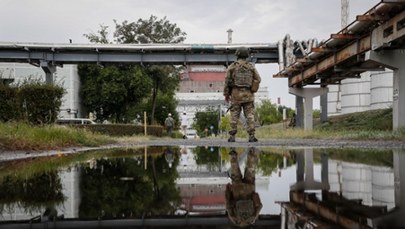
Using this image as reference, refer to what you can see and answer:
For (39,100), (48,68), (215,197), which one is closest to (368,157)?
(215,197)

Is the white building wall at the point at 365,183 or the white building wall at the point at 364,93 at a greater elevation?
the white building wall at the point at 364,93

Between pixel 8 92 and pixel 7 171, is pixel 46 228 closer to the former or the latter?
pixel 7 171

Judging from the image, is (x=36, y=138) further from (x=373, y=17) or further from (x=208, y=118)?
(x=208, y=118)

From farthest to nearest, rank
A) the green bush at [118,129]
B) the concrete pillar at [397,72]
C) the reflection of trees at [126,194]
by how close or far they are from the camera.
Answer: the green bush at [118,129] → the concrete pillar at [397,72] → the reflection of trees at [126,194]

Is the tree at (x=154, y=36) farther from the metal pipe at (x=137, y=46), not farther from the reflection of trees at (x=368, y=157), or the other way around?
the reflection of trees at (x=368, y=157)

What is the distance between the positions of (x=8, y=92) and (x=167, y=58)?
31.8 meters

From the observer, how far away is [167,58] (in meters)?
45.3

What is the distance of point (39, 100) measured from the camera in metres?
13.9

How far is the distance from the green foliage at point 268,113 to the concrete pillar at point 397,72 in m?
79.4

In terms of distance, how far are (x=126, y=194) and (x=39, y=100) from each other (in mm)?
11111

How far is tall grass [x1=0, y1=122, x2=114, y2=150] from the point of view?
32.4 feet

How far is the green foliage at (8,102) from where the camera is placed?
13859 millimetres

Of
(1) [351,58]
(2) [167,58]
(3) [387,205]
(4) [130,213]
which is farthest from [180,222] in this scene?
(2) [167,58]

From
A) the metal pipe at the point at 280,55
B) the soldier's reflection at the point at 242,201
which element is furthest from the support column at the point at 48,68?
the soldier's reflection at the point at 242,201
